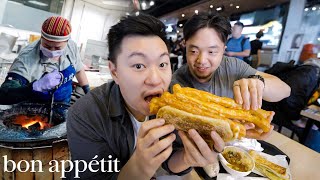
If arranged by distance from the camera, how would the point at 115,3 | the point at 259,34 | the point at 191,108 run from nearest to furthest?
the point at 191,108 → the point at 115,3 → the point at 259,34

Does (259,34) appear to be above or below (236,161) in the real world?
above

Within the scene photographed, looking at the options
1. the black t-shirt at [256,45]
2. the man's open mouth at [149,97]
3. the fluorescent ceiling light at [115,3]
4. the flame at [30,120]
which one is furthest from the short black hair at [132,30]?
the black t-shirt at [256,45]

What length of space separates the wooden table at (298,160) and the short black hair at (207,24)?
95cm

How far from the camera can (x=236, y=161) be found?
47.1 inches

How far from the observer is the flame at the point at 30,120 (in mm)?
1668

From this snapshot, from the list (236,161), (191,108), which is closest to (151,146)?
(191,108)

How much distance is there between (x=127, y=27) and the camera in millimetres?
1021

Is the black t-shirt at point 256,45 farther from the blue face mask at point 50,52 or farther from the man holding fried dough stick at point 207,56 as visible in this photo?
the blue face mask at point 50,52

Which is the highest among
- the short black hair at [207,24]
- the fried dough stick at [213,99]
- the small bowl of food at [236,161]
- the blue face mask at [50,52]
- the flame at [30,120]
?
the short black hair at [207,24]

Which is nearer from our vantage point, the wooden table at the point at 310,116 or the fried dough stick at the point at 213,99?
the fried dough stick at the point at 213,99

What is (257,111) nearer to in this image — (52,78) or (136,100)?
(136,100)

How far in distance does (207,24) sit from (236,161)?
109cm

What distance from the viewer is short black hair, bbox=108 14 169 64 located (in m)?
1.01

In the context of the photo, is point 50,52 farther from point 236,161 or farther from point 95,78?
point 236,161
